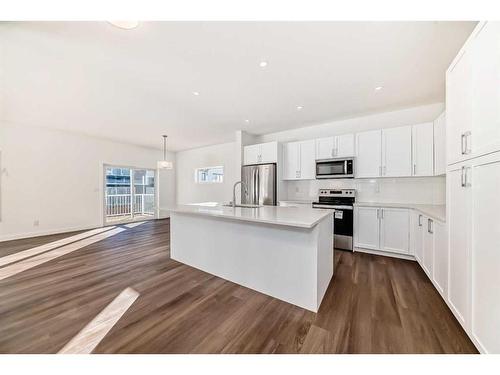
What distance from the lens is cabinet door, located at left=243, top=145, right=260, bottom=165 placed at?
4632 mm

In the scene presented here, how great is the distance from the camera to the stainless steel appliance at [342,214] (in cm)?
346

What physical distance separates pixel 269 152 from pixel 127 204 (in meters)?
5.42

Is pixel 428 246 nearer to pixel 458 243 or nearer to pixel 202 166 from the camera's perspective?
pixel 458 243

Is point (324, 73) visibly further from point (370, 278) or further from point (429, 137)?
point (370, 278)

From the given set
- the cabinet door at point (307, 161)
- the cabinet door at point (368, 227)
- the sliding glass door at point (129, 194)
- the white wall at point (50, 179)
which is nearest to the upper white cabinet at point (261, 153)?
the cabinet door at point (307, 161)

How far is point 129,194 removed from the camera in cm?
654

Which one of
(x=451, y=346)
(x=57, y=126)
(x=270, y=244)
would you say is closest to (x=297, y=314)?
(x=270, y=244)

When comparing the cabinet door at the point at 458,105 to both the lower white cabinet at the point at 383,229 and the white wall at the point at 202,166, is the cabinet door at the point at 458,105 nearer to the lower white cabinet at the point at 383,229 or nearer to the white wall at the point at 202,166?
the lower white cabinet at the point at 383,229

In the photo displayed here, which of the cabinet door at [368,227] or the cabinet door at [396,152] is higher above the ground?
the cabinet door at [396,152]

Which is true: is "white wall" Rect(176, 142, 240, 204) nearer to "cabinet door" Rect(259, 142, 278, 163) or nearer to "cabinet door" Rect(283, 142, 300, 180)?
"cabinet door" Rect(259, 142, 278, 163)

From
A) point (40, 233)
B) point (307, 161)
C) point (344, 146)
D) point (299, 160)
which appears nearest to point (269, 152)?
point (299, 160)

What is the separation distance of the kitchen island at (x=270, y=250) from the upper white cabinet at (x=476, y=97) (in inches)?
46.7

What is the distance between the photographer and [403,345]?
1368mm

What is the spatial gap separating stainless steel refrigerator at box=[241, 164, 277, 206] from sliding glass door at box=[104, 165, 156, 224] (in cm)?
353
